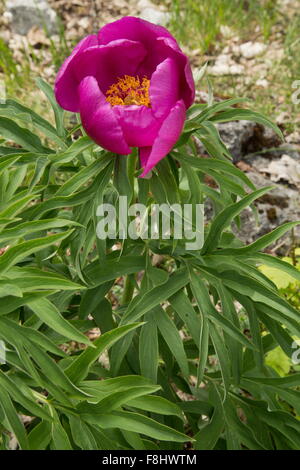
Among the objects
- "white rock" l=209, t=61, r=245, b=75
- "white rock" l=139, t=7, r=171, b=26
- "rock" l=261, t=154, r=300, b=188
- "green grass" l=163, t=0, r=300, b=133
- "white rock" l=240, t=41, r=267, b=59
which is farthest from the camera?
"white rock" l=139, t=7, r=171, b=26

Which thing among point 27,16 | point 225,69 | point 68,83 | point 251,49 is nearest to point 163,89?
point 68,83

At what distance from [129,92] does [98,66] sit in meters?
0.08

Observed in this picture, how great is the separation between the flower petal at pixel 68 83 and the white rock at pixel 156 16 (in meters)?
2.62

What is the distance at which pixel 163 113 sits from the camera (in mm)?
1132

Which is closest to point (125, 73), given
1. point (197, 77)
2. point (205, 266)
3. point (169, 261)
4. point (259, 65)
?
point (197, 77)

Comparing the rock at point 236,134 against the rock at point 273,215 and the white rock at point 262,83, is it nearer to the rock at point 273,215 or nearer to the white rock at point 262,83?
the rock at point 273,215

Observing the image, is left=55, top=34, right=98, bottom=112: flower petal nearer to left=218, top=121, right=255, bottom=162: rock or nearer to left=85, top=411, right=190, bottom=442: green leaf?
left=85, top=411, right=190, bottom=442: green leaf

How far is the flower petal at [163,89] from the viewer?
1.13 m

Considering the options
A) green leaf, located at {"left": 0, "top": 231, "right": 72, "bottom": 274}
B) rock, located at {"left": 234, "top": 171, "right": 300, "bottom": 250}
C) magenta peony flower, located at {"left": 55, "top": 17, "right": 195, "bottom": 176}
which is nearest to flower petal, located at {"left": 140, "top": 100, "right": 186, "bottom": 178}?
magenta peony flower, located at {"left": 55, "top": 17, "right": 195, "bottom": 176}

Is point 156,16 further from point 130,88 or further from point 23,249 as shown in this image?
point 23,249

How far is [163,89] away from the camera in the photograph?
1143mm

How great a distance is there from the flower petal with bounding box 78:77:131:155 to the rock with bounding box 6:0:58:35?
2.95 m

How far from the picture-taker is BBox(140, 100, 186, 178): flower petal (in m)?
1.10

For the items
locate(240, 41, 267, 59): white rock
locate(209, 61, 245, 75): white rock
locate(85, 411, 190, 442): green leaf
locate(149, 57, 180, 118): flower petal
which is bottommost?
locate(209, 61, 245, 75): white rock
